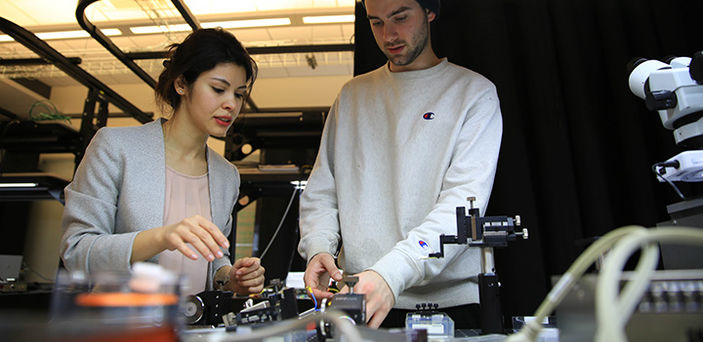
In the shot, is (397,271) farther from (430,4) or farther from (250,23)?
(250,23)

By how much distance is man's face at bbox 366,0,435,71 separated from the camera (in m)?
1.42

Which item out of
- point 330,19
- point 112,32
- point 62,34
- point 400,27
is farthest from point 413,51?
point 62,34

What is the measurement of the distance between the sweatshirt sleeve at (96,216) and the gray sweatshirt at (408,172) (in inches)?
18.4

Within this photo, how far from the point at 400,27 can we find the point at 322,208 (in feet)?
1.99

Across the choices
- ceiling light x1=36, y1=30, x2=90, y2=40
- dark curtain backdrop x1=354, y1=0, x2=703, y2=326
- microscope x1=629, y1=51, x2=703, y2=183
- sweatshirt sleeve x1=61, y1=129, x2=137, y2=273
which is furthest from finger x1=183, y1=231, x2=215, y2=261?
ceiling light x1=36, y1=30, x2=90, y2=40

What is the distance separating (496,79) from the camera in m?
2.10

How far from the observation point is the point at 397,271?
902mm

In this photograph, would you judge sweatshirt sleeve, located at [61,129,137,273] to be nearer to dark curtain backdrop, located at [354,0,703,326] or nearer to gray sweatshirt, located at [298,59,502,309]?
gray sweatshirt, located at [298,59,502,309]

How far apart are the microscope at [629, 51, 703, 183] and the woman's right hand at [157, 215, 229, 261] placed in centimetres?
114

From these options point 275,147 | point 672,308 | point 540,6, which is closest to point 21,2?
point 275,147

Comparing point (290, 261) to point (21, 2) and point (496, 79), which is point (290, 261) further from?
point (21, 2)

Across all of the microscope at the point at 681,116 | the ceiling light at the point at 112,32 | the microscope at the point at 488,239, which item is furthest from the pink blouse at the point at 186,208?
the ceiling light at the point at 112,32

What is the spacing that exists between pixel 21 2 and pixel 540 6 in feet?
15.6

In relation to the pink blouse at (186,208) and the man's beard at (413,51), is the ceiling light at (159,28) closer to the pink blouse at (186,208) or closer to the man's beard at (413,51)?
the pink blouse at (186,208)
